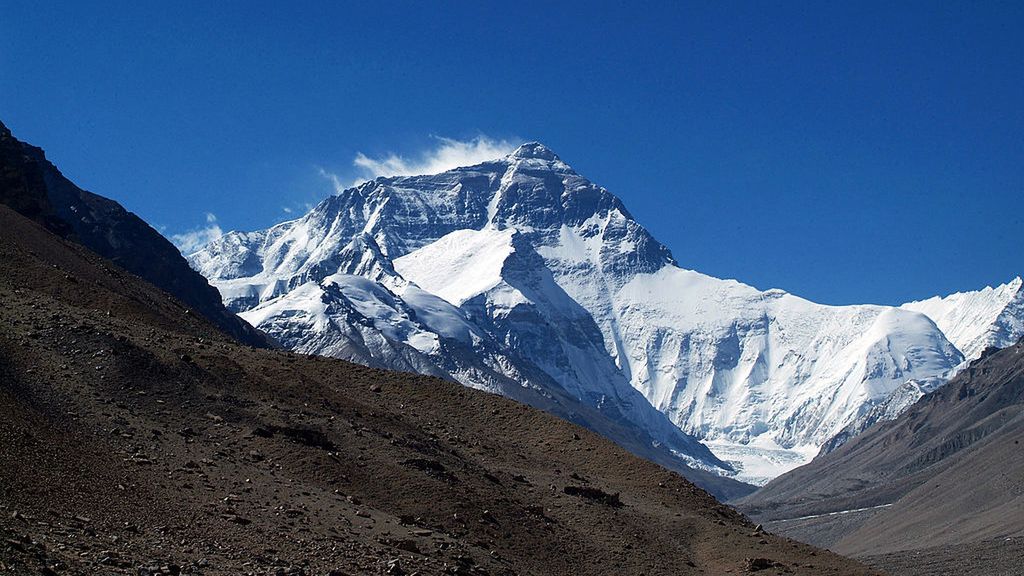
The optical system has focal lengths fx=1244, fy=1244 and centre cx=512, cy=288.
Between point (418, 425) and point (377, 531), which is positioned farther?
point (418, 425)

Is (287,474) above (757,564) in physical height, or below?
below

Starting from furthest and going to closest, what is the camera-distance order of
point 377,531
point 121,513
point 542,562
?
point 542,562 < point 377,531 < point 121,513

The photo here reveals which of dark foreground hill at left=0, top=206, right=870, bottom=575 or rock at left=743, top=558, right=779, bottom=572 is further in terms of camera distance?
rock at left=743, top=558, right=779, bottom=572

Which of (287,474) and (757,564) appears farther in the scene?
(757,564)

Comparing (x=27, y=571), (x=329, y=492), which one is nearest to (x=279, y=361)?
(x=329, y=492)

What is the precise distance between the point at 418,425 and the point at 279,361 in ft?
22.0

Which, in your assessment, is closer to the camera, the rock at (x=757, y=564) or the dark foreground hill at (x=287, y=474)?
the dark foreground hill at (x=287, y=474)

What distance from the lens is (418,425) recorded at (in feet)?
157

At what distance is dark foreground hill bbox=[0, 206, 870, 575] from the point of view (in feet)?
99.8

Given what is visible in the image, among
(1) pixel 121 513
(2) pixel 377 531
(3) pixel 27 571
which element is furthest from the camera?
(2) pixel 377 531

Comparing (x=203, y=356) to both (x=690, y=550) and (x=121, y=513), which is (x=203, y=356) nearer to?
(x=121, y=513)

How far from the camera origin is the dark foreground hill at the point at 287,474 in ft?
99.8

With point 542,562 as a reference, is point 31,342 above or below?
above

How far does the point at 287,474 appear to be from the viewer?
38.0m
